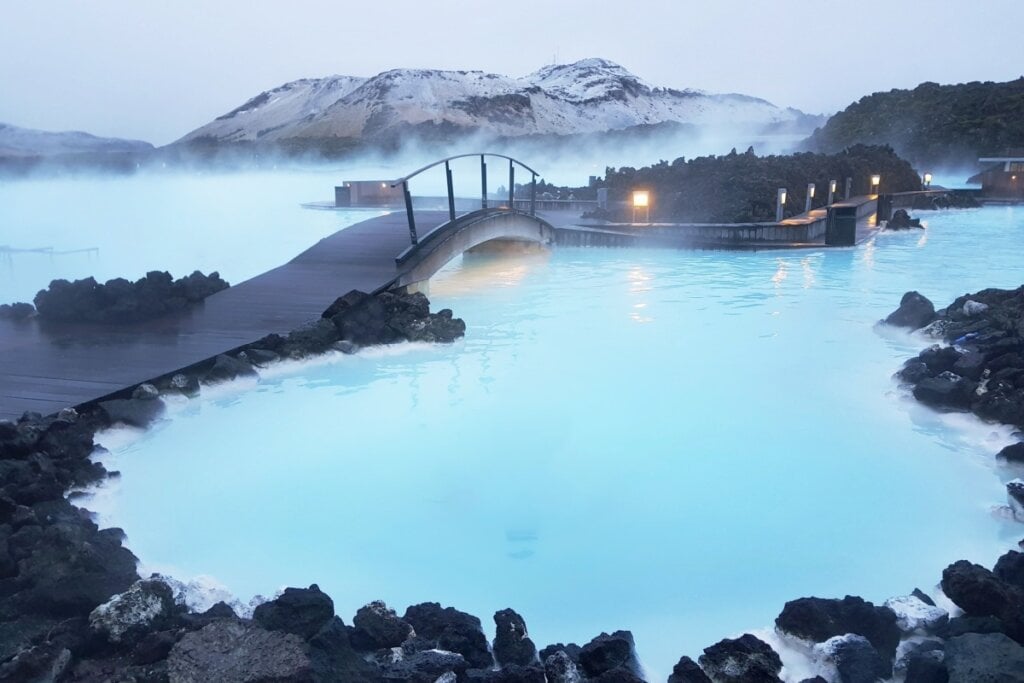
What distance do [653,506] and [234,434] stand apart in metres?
3.01

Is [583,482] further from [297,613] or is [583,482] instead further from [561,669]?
[297,613]

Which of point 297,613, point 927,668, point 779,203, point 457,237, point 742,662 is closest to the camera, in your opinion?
point 927,668

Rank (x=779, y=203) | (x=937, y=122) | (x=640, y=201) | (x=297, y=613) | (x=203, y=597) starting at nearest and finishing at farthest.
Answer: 1. (x=297, y=613)
2. (x=203, y=597)
3. (x=779, y=203)
4. (x=640, y=201)
5. (x=937, y=122)

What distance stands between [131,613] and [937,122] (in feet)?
218

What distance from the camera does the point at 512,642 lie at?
10.7 feet

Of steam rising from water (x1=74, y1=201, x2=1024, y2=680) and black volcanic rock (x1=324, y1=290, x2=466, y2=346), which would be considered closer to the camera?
steam rising from water (x1=74, y1=201, x2=1024, y2=680)

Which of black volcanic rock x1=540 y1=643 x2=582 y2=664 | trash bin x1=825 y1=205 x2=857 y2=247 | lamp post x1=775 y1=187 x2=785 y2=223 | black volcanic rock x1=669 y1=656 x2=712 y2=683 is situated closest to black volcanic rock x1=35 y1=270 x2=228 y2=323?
black volcanic rock x1=540 y1=643 x2=582 y2=664

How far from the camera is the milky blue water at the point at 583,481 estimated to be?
13.1ft

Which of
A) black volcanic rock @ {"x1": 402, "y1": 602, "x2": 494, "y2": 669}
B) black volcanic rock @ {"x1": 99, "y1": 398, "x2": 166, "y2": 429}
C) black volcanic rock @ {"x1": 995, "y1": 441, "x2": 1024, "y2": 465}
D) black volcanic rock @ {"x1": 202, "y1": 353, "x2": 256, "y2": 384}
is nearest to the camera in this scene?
black volcanic rock @ {"x1": 402, "y1": 602, "x2": 494, "y2": 669}

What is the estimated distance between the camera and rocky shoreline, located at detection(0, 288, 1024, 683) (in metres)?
2.81

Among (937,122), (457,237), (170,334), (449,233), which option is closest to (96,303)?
(170,334)

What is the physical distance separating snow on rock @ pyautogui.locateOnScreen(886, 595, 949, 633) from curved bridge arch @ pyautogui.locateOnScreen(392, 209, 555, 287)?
22.8 ft

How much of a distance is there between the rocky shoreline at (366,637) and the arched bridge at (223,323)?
7.16 feet

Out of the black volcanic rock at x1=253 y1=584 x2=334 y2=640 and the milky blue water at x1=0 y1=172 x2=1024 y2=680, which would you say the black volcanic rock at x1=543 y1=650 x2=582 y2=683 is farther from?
the black volcanic rock at x1=253 y1=584 x2=334 y2=640
